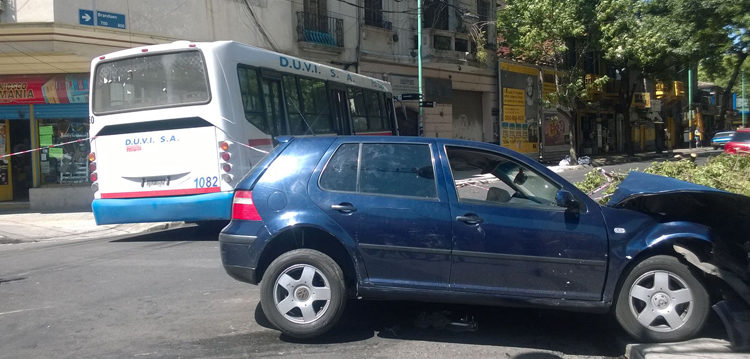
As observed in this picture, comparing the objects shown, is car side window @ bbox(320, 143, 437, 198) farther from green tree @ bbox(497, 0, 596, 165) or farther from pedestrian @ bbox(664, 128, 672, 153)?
pedestrian @ bbox(664, 128, 672, 153)

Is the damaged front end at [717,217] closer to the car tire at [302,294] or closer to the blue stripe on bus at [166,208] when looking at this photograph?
the car tire at [302,294]

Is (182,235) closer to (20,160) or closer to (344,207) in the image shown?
(344,207)

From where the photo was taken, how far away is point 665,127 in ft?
164

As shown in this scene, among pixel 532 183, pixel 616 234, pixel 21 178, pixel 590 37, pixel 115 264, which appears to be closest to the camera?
pixel 616 234

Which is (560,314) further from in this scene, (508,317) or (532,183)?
(532,183)

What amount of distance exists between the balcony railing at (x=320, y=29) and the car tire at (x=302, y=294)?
15673 mm

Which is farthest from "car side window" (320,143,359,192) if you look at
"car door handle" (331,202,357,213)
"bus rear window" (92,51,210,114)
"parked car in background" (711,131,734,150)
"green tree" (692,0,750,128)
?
"parked car in background" (711,131,734,150)

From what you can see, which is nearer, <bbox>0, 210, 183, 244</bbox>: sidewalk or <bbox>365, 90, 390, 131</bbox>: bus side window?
<bbox>0, 210, 183, 244</bbox>: sidewalk

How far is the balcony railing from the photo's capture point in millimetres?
19906

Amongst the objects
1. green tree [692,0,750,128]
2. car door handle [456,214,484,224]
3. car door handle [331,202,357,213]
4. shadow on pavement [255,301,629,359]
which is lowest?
shadow on pavement [255,301,629,359]

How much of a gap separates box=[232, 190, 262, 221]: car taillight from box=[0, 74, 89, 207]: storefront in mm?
12597

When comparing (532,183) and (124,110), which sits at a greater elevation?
(124,110)

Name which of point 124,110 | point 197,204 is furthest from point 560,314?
point 124,110

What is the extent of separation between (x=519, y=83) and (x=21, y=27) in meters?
23.6
